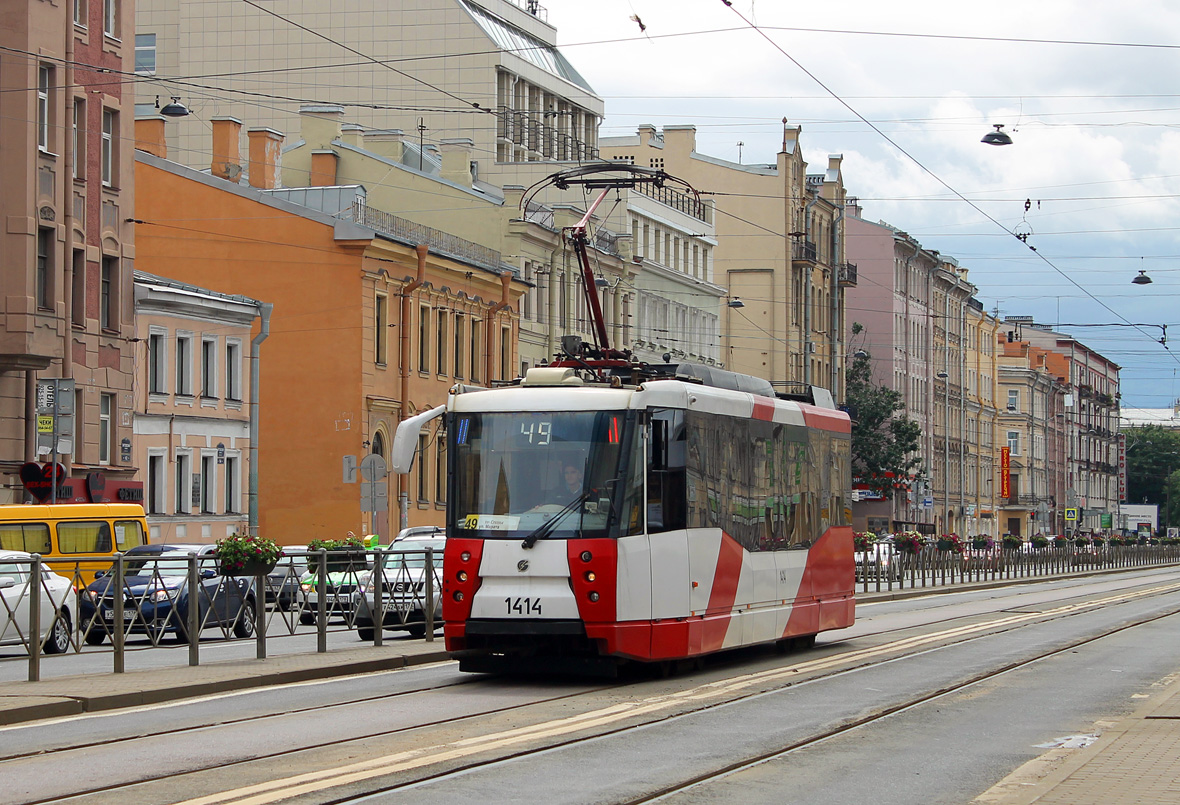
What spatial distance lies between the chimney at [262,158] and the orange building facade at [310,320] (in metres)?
2.72

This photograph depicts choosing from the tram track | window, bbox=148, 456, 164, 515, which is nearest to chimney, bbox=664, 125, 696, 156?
window, bbox=148, 456, 164, 515

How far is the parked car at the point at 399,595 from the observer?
21.6 m

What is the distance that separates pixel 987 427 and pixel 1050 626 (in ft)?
303

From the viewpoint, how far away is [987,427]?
118 m

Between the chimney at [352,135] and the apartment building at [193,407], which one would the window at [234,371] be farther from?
the chimney at [352,135]

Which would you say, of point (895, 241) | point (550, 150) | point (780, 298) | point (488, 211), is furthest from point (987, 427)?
point (488, 211)

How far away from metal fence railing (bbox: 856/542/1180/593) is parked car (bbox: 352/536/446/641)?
21.4 metres

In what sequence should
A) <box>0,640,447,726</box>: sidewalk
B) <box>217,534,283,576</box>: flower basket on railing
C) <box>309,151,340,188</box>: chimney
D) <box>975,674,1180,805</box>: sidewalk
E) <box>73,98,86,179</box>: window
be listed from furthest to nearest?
<box>309,151,340,188</box>: chimney → <box>73,98,86,179</box>: window → <box>217,534,283,576</box>: flower basket on railing → <box>0,640,447,726</box>: sidewalk → <box>975,674,1180,805</box>: sidewalk

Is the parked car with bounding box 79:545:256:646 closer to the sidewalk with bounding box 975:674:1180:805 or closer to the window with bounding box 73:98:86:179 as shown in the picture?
the sidewalk with bounding box 975:674:1180:805

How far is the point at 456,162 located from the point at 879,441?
35856 mm

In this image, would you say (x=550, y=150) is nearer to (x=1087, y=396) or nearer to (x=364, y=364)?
(x=364, y=364)

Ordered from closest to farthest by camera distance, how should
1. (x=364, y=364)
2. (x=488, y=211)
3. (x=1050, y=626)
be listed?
(x=1050, y=626) → (x=364, y=364) → (x=488, y=211)

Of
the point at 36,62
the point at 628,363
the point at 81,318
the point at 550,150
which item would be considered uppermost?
the point at 550,150

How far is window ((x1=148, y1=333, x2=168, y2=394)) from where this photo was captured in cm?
4456
